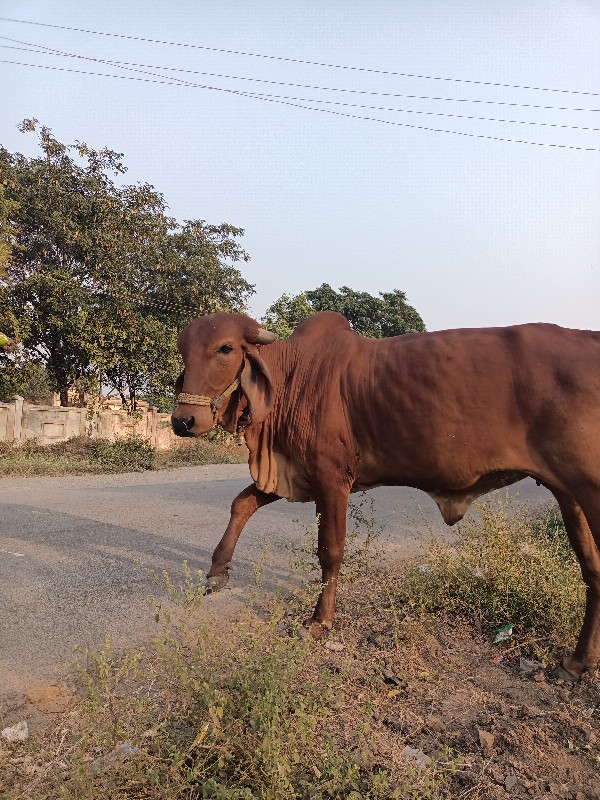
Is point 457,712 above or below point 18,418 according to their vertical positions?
below

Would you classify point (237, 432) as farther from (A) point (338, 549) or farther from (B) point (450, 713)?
(B) point (450, 713)

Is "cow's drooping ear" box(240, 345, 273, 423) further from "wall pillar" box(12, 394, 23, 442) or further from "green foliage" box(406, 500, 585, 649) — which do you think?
"wall pillar" box(12, 394, 23, 442)

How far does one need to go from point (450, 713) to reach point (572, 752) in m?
0.50

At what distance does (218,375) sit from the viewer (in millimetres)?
3979

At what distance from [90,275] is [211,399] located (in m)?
16.8

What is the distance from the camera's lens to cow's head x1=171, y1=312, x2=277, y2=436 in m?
3.89

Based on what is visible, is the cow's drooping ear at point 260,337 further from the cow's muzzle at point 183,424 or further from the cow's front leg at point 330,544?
the cow's front leg at point 330,544

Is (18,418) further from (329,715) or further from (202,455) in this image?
(329,715)

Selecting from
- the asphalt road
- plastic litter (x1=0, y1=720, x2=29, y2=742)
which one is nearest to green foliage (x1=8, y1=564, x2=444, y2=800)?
plastic litter (x1=0, y1=720, x2=29, y2=742)

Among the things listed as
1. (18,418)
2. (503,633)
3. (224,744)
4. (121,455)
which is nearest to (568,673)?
(503,633)

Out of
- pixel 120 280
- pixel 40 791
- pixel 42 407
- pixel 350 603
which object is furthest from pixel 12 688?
pixel 120 280

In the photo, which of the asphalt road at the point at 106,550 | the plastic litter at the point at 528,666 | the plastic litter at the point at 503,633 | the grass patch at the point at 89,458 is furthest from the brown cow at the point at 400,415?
the grass patch at the point at 89,458

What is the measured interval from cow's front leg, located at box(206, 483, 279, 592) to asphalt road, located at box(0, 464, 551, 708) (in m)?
0.27

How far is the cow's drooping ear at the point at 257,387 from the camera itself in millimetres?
3982
